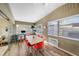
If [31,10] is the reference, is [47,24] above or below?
below

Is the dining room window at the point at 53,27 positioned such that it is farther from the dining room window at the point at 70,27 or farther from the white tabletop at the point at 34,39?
the white tabletop at the point at 34,39

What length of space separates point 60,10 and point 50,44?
91cm

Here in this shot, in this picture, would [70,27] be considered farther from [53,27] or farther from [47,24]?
[47,24]

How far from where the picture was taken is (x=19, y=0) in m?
2.01

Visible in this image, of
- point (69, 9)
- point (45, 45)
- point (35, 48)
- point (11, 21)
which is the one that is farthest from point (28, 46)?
point (69, 9)

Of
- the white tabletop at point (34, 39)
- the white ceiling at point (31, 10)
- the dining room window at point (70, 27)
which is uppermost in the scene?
the white ceiling at point (31, 10)

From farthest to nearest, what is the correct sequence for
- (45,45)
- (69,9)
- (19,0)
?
1. (45,45)
2. (69,9)
3. (19,0)

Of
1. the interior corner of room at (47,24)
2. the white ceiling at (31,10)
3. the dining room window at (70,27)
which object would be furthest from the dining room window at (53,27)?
the white ceiling at (31,10)

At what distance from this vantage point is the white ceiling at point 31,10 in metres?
2.09

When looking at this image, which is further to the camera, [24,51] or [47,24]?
[47,24]

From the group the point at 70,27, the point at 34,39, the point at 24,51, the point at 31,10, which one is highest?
the point at 31,10

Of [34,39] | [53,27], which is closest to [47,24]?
[53,27]

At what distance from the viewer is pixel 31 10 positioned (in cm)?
218

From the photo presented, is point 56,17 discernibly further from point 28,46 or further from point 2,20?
point 2,20
